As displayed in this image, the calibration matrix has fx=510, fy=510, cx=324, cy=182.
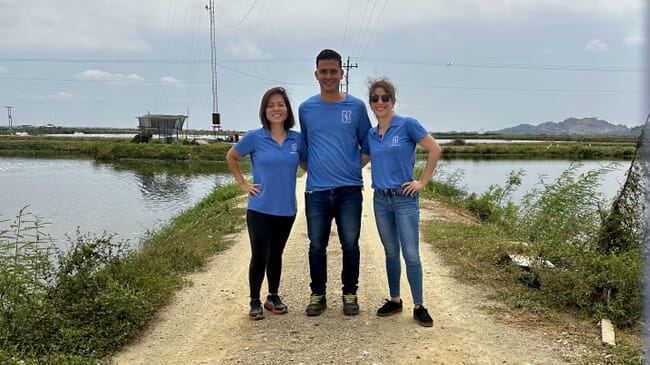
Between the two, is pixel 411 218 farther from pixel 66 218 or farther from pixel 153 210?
pixel 153 210

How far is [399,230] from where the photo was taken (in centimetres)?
434

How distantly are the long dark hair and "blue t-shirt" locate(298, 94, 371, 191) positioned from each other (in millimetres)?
157

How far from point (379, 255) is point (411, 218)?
348 centimetres

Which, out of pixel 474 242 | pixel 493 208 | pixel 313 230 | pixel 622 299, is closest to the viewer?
pixel 313 230

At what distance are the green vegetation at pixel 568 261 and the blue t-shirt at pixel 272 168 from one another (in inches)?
99.8

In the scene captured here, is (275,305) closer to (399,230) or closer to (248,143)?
(399,230)

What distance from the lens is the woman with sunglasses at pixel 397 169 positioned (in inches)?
167

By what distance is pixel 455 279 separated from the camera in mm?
6078

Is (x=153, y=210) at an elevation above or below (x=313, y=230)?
below

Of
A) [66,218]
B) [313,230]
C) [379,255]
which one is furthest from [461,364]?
[66,218]

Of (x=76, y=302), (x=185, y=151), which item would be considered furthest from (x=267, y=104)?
(x=185, y=151)

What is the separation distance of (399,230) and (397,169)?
524 mm

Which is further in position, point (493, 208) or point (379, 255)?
point (493, 208)

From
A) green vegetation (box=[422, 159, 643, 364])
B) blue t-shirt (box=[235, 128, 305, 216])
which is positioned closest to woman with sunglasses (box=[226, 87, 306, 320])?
blue t-shirt (box=[235, 128, 305, 216])
